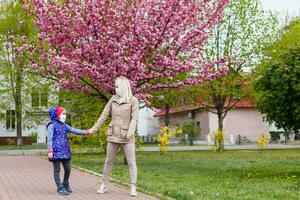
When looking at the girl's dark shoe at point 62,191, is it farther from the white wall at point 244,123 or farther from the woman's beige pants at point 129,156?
the white wall at point 244,123

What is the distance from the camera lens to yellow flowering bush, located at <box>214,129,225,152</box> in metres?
31.1

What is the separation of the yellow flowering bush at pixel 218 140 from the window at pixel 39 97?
33.5ft

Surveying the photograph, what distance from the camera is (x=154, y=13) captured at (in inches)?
693

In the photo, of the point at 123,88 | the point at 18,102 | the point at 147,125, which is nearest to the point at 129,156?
the point at 123,88

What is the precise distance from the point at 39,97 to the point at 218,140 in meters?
13.2

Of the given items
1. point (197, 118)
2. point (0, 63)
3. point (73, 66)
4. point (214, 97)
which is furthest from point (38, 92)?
point (197, 118)

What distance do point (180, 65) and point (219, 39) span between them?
51.9ft

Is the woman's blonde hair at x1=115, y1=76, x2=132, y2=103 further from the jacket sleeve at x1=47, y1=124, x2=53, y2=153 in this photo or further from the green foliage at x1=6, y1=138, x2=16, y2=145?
the green foliage at x1=6, y1=138, x2=16, y2=145

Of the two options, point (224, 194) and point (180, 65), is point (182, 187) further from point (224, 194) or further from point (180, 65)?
point (180, 65)

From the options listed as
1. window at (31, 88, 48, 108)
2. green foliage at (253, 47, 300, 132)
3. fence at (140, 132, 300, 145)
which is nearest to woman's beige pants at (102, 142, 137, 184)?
green foliage at (253, 47, 300, 132)

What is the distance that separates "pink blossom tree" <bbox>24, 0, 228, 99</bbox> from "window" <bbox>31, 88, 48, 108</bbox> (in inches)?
514

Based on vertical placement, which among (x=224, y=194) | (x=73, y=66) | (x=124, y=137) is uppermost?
(x=73, y=66)

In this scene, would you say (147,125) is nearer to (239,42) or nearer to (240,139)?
(240,139)

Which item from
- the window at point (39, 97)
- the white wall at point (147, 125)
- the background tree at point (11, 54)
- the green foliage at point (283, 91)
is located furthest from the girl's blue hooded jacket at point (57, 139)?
the white wall at point (147, 125)
